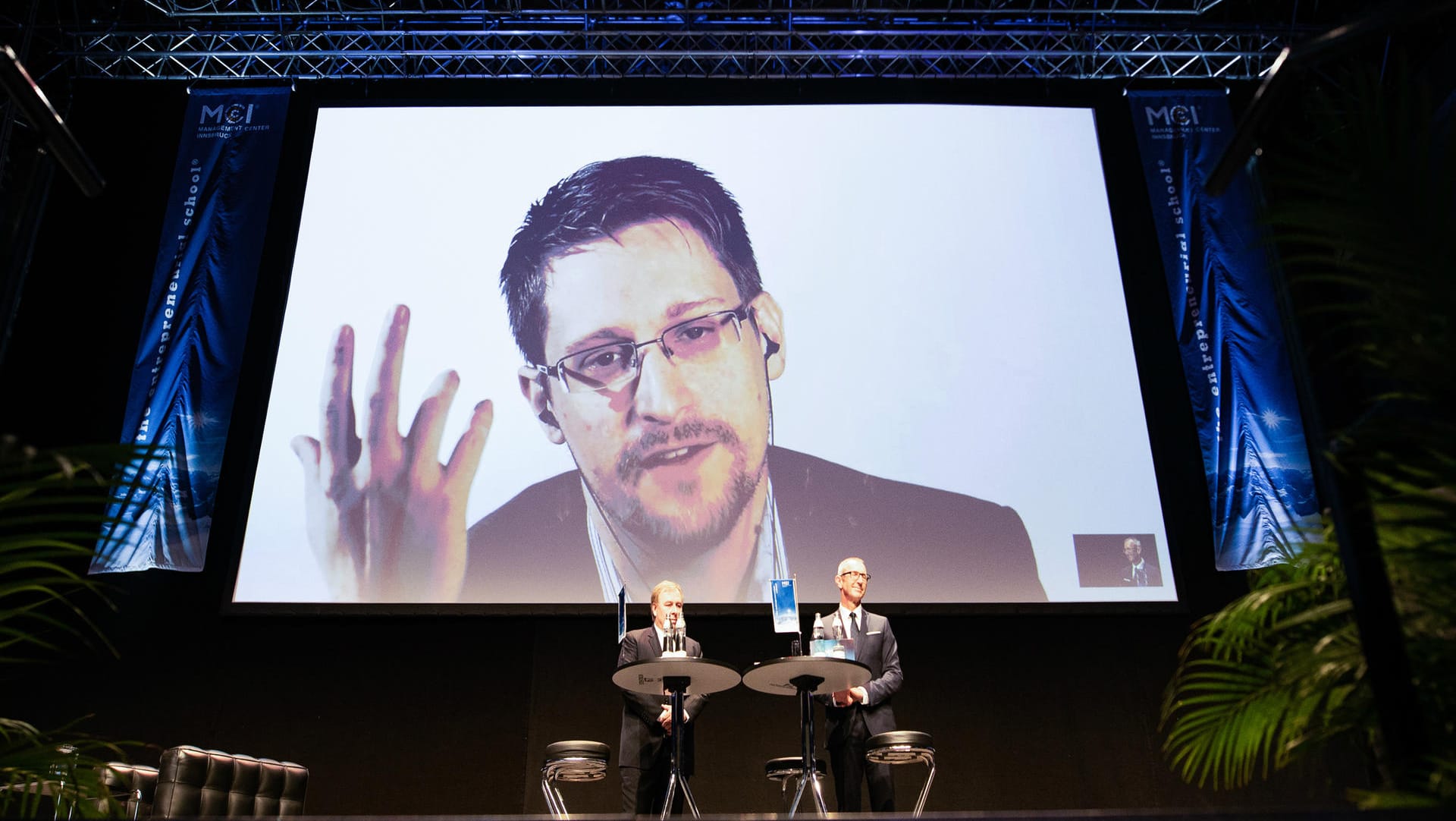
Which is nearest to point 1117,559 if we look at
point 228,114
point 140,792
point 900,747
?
point 900,747

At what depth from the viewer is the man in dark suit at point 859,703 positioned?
5.24m

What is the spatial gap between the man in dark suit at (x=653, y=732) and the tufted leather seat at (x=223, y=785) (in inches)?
57.7

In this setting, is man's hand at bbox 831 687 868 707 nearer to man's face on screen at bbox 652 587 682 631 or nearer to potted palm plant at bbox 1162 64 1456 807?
man's face on screen at bbox 652 587 682 631

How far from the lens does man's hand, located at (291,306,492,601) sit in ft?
20.6

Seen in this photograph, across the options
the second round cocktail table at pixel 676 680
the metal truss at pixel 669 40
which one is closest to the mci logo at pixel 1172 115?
the metal truss at pixel 669 40

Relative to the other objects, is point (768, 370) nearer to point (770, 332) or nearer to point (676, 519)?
point (770, 332)

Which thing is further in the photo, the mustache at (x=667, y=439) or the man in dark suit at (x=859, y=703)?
the mustache at (x=667, y=439)

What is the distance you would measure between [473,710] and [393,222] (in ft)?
9.93

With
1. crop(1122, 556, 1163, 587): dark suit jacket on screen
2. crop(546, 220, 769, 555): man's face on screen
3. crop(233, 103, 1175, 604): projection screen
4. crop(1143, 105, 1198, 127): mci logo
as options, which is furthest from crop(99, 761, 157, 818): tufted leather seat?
crop(1143, 105, 1198, 127): mci logo

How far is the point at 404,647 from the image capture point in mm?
6812

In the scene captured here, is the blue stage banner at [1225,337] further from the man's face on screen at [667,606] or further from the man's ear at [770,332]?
the man's face on screen at [667,606]

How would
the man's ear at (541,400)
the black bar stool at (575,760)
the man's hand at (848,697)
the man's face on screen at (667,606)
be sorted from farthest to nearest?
the man's ear at (541,400), the man's face on screen at (667,606), the man's hand at (848,697), the black bar stool at (575,760)

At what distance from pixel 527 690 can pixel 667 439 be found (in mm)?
1707

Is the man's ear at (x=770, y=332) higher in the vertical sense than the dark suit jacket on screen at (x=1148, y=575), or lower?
higher
